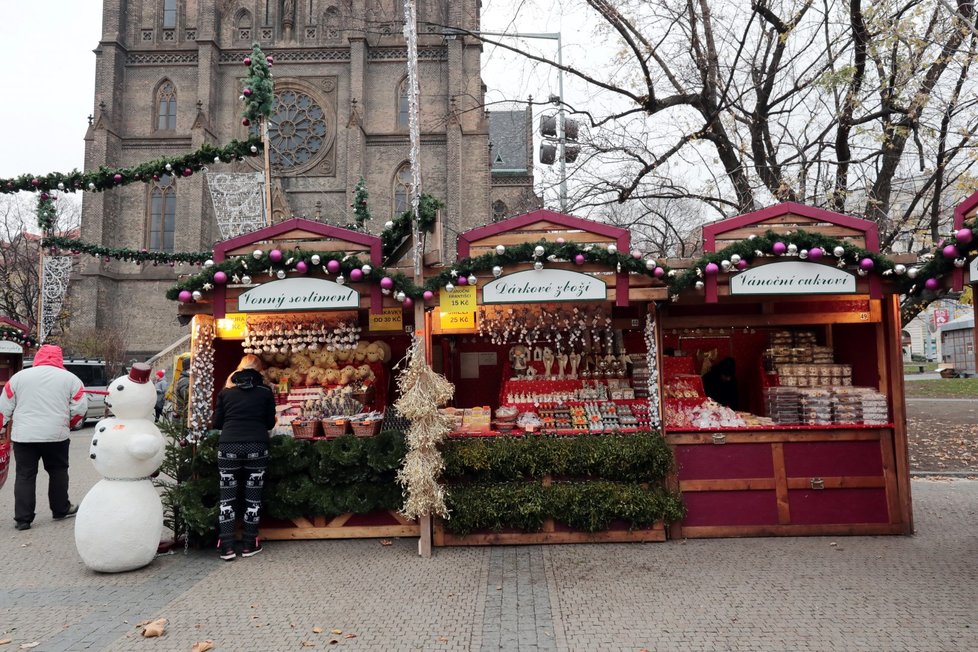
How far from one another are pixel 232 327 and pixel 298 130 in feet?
95.7

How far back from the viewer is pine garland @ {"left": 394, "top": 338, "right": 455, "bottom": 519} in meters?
6.05

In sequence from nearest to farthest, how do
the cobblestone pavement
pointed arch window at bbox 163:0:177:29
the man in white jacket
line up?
the cobblestone pavement → the man in white jacket → pointed arch window at bbox 163:0:177:29

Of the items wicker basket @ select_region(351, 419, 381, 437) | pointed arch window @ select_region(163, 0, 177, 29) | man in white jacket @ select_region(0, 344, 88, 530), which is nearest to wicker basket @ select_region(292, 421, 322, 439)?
wicker basket @ select_region(351, 419, 381, 437)

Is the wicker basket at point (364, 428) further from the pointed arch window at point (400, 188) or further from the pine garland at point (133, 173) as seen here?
the pointed arch window at point (400, 188)

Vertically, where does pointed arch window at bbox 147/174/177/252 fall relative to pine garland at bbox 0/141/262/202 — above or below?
above

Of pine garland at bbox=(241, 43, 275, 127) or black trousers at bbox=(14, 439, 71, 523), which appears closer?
black trousers at bbox=(14, 439, 71, 523)

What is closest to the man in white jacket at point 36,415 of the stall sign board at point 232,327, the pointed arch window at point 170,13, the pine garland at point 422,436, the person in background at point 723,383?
the stall sign board at point 232,327

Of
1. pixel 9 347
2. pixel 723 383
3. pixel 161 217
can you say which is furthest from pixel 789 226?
pixel 161 217

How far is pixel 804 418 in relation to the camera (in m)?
6.98

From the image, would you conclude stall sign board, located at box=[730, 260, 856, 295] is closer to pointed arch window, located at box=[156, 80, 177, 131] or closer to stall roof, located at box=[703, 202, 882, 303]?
stall roof, located at box=[703, 202, 882, 303]

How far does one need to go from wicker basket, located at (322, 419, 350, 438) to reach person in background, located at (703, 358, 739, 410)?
509 cm

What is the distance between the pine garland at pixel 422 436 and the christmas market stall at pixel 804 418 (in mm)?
2520

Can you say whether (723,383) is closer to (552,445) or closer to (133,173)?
(552,445)

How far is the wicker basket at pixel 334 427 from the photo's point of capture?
267 inches
